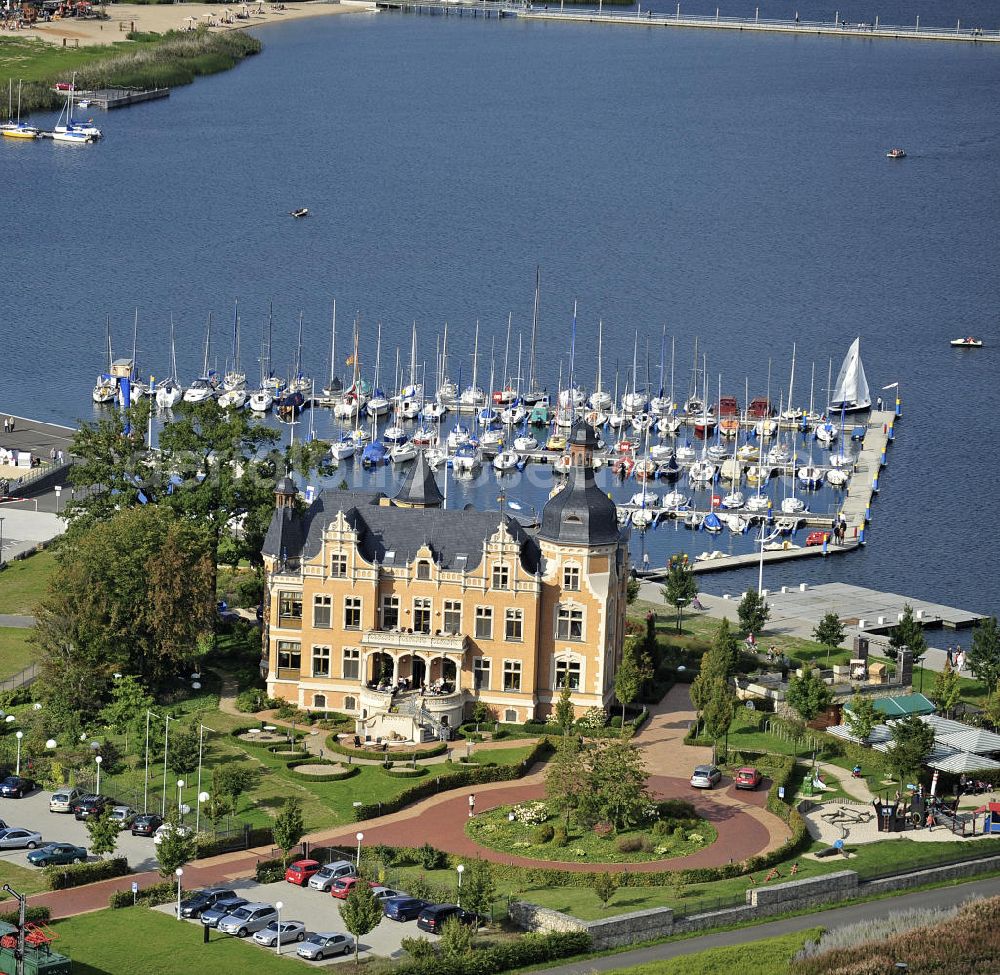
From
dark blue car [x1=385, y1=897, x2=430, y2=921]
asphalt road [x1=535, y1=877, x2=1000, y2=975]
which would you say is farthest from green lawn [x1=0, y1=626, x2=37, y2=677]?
asphalt road [x1=535, y1=877, x2=1000, y2=975]

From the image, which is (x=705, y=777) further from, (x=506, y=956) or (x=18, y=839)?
(x=18, y=839)

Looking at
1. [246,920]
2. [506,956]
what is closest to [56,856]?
[246,920]

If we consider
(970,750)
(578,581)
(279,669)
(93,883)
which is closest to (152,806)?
(93,883)

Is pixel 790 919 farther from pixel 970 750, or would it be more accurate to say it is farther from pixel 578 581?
pixel 578 581

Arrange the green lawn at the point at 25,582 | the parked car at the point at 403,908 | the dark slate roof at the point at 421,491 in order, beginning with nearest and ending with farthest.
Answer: the parked car at the point at 403,908 < the dark slate roof at the point at 421,491 < the green lawn at the point at 25,582

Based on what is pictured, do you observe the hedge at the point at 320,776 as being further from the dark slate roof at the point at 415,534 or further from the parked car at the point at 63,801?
the dark slate roof at the point at 415,534

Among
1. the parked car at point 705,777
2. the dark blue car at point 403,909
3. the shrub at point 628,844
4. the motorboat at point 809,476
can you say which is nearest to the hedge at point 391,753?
the parked car at point 705,777
